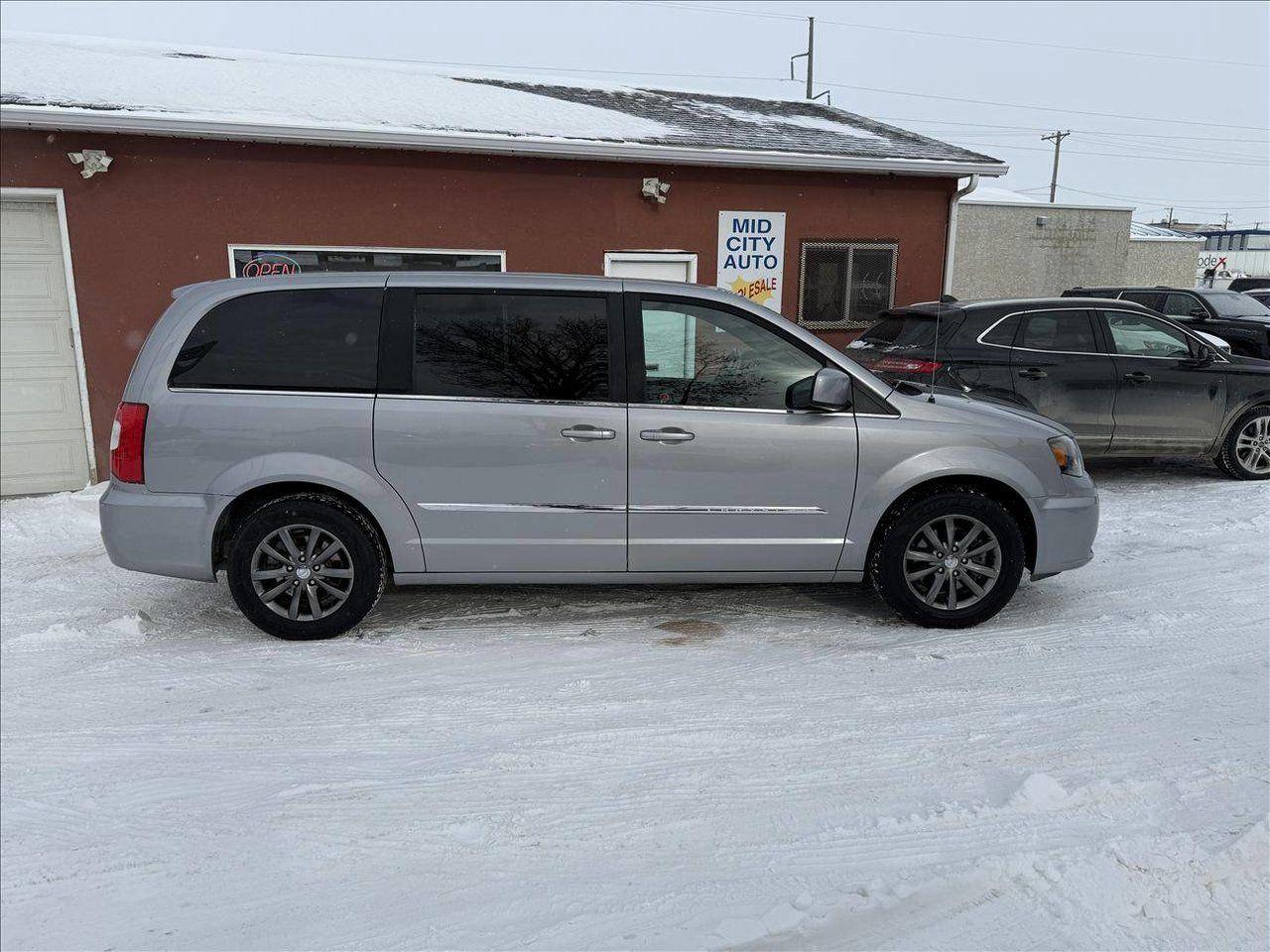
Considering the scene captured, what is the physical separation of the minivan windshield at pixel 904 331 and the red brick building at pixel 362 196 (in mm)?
2104

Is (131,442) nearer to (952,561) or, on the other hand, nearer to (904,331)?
(952,561)

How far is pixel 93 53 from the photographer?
414 inches

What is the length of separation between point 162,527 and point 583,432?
213cm

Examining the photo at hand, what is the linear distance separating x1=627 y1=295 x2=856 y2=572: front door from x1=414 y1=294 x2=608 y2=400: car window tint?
0.79 ft

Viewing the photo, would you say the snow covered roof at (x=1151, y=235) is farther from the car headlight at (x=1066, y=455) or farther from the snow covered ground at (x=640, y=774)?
the snow covered ground at (x=640, y=774)

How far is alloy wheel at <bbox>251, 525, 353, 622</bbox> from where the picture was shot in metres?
4.67

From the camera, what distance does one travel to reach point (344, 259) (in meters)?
9.23

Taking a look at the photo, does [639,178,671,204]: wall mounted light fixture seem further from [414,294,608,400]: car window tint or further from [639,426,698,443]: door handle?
[639,426,698,443]: door handle

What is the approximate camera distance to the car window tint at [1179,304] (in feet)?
51.0

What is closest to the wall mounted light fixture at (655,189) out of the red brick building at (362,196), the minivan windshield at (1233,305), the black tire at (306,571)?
the red brick building at (362,196)

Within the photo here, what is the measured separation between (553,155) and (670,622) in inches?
239

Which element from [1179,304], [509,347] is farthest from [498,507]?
[1179,304]

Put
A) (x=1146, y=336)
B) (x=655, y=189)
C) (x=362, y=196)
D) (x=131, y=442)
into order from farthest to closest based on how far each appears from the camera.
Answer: (x=655, y=189) → (x=362, y=196) → (x=1146, y=336) → (x=131, y=442)

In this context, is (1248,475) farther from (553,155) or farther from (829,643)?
(553,155)
